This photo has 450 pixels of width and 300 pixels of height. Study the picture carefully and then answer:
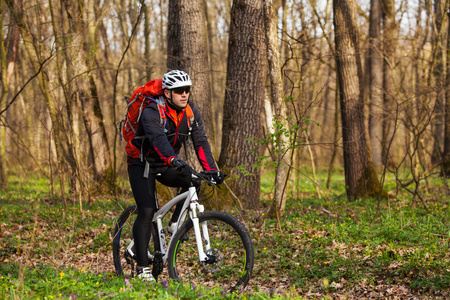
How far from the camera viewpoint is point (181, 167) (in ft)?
13.0

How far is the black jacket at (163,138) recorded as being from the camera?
4116 millimetres

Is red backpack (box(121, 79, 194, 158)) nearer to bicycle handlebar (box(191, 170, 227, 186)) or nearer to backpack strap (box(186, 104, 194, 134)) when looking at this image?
backpack strap (box(186, 104, 194, 134))

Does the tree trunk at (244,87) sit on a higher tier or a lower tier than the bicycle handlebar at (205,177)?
higher

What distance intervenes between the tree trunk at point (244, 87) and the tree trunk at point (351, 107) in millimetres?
2227

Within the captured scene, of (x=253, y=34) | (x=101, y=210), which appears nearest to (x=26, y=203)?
(x=101, y=210)

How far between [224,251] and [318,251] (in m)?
1.90

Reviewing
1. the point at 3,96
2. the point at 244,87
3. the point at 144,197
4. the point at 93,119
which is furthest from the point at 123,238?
the point at 3,96

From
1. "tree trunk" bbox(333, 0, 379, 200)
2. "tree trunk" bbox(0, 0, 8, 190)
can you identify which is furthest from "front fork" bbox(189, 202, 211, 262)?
"tree trunk" bbox(0, 0, 8, 190)

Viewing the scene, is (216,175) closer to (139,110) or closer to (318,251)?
(139,110)

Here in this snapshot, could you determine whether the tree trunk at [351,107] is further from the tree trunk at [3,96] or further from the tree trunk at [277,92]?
the tree trunk at [3,96]

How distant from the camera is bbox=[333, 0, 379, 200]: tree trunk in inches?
392

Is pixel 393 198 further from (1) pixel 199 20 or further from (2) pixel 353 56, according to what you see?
(1) pixel 199 20

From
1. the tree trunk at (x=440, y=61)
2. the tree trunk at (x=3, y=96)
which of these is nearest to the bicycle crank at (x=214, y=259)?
the tree trunk at (x=440, y=61)

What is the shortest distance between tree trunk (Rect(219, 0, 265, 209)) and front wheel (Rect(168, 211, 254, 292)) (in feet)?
14.1
